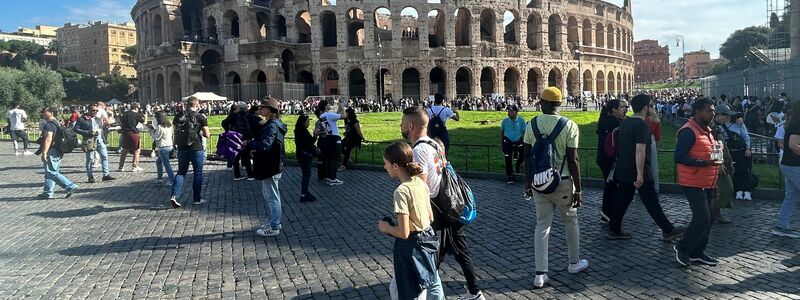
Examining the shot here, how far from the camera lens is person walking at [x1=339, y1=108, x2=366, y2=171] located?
11398 millimetres

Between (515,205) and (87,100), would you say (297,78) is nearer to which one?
(515,205)

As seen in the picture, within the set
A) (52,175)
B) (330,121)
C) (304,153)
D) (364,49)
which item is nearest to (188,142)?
(304,153)

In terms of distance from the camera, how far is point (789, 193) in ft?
19.6

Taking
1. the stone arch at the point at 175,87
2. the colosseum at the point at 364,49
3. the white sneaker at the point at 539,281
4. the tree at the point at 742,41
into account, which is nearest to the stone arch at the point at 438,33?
the colosseum at the point at 364,49

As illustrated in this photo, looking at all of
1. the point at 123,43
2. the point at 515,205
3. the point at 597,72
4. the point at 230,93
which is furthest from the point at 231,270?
the point at 123,43

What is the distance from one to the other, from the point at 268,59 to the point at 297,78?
4.15m

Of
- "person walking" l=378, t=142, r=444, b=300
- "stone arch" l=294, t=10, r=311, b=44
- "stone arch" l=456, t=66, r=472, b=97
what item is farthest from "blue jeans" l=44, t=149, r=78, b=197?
"stone arch" l=294, t=10, r=311, b=44

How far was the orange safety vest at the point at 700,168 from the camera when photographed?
4.93 meters

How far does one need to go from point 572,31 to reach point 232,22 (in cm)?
2973

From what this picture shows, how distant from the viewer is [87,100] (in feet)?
266

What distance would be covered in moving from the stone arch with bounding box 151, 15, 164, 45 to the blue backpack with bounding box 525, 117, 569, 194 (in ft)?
171

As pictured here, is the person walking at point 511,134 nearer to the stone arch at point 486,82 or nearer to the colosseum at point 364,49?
the colosseum at point 364,49

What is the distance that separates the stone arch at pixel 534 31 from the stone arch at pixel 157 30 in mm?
32182

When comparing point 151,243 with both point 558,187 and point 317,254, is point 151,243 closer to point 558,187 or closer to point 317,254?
point 317,254
